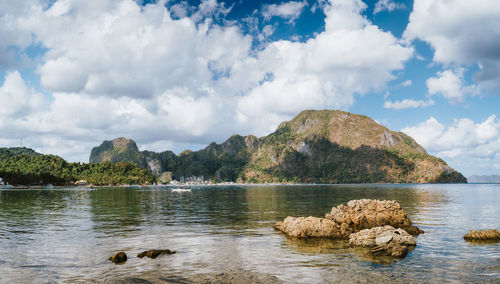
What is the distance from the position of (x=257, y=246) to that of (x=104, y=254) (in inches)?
501

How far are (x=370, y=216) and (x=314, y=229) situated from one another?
10589 millimetres

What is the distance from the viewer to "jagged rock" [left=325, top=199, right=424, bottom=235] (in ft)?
128

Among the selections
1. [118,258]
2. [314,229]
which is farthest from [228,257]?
[314,229]

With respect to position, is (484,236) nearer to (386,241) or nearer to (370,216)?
(370,216)

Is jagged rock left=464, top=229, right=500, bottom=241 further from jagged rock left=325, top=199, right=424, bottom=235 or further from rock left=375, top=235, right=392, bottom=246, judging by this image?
rock left=375, top=235, right=392, bottom=246

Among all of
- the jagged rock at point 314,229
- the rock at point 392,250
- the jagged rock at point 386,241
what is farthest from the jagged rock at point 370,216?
the rock at point 392,250

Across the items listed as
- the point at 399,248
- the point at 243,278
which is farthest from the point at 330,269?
the point at 399,248

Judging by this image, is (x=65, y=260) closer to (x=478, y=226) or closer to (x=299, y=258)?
(x=299, y=258)

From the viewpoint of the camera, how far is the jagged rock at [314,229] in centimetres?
3378

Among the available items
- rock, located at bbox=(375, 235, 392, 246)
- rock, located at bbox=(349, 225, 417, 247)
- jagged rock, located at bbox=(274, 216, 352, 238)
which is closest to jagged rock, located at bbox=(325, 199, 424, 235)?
jagged rock, located at bbox=(274, 216, 352, 238)

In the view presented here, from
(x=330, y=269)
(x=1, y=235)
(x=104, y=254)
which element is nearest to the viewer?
(x=330, y=269)

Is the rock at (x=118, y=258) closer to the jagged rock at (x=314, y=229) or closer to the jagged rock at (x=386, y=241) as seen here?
the jagged rock at (x=314, y=229)

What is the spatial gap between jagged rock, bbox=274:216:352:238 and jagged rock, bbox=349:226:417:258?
3.56 meters

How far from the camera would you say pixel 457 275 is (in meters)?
20.0
